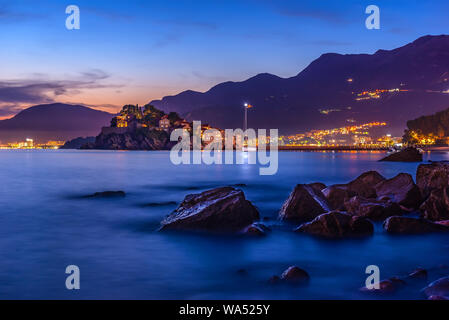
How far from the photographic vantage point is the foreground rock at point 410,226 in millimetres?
12352

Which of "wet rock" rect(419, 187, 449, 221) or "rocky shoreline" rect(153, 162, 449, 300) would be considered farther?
"wet rock" rect(419, 187, 449, 221)

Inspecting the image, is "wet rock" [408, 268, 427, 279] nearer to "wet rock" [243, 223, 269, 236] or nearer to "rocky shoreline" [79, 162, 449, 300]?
"rocky shoreline" [79, 162, 449, 300]

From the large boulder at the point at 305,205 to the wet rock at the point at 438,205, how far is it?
3.80 metres

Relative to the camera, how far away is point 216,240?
11.9m

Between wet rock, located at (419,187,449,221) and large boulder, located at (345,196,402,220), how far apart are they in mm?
1097

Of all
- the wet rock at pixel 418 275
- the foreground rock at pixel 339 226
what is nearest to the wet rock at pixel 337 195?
the foreground rock at pixel 339 226

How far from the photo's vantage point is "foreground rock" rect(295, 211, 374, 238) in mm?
11945

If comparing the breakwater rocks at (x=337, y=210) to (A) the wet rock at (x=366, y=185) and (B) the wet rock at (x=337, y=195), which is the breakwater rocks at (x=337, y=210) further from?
(A) the wet rock at (x=366, y=185)

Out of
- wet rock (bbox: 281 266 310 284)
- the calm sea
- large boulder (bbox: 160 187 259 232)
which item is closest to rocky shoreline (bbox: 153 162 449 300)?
large boulder (bbox: 160 187 259 232)

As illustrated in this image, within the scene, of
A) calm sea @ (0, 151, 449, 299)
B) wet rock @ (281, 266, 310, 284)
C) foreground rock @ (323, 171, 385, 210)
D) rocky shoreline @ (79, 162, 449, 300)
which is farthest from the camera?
foreground rock @ (323, 171, 385, 210)

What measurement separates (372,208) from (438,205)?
7.63 ft

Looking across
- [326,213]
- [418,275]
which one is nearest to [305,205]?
[326,213]
